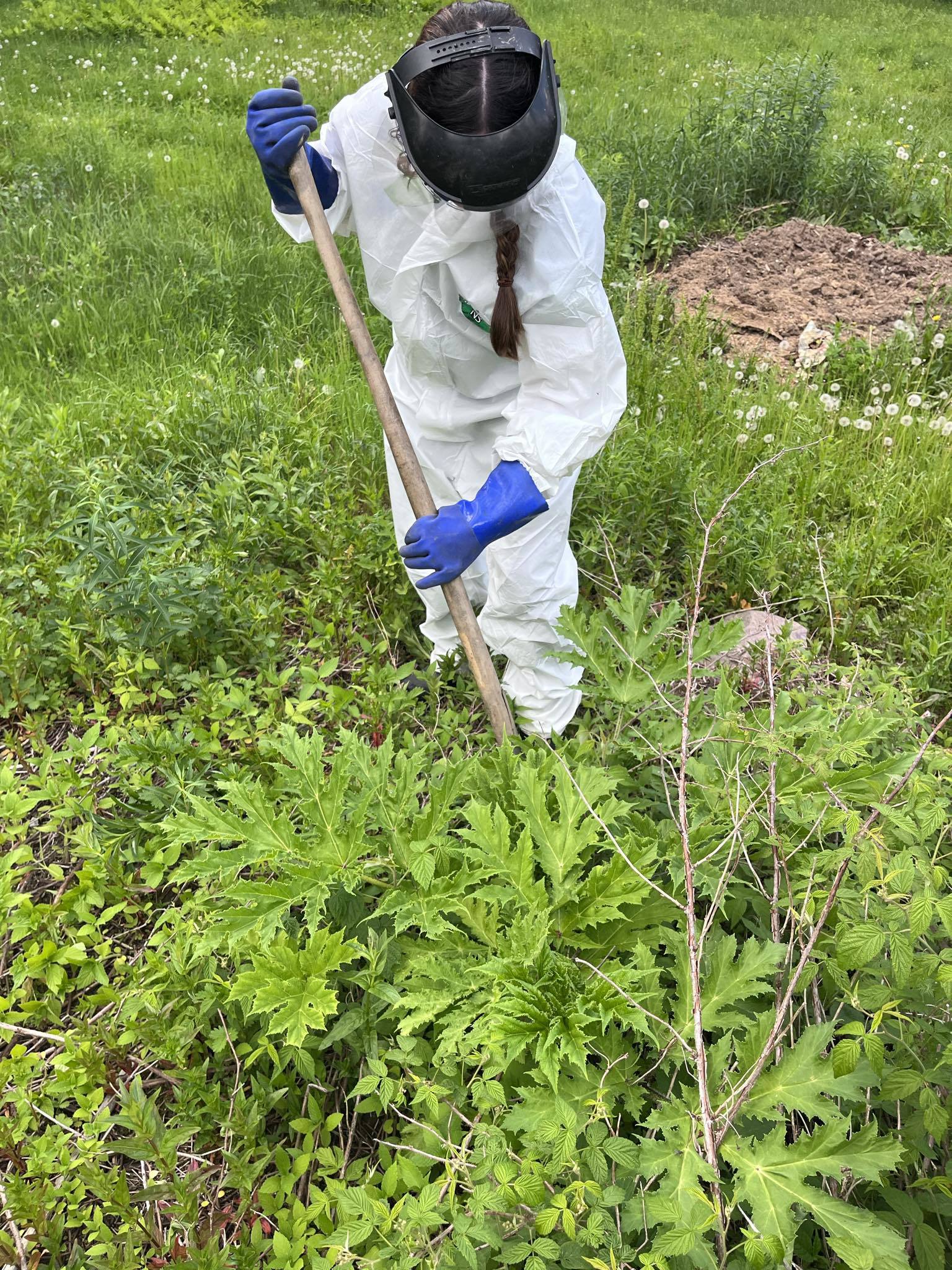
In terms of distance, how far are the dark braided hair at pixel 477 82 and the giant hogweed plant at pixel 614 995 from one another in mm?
1125

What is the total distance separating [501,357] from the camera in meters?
2.23

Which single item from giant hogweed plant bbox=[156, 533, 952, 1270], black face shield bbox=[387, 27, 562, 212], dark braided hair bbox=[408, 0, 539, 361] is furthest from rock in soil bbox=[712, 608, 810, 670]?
dark braided hair bbox=[408, 0, 539, 361]

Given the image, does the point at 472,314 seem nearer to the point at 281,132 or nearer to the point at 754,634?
the point at 281,132

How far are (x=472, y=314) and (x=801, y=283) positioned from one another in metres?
3.57

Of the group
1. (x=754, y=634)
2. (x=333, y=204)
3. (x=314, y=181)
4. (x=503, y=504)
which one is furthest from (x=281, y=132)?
(x=754, y=634)

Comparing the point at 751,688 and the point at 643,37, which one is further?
the point at 643,37

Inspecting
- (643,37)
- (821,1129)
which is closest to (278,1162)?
(821,1129)

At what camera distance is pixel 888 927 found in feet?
4.10

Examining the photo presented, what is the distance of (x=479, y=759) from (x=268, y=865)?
532 mm

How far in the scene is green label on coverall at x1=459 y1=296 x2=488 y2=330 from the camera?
2053 millimetres

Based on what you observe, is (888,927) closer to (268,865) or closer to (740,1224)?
(740,1224)

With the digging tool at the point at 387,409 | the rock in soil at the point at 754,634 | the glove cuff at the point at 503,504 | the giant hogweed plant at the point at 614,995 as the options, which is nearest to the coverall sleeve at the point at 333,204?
the digging tool at the point at 387,409

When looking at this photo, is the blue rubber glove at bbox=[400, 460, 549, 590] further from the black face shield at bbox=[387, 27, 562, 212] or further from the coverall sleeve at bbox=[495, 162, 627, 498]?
the black face shield at bbox=[387, 27, 562, 212]

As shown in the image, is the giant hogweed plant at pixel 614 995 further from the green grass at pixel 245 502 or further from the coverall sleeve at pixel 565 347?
the coverall sleeve at pixel 565 347
